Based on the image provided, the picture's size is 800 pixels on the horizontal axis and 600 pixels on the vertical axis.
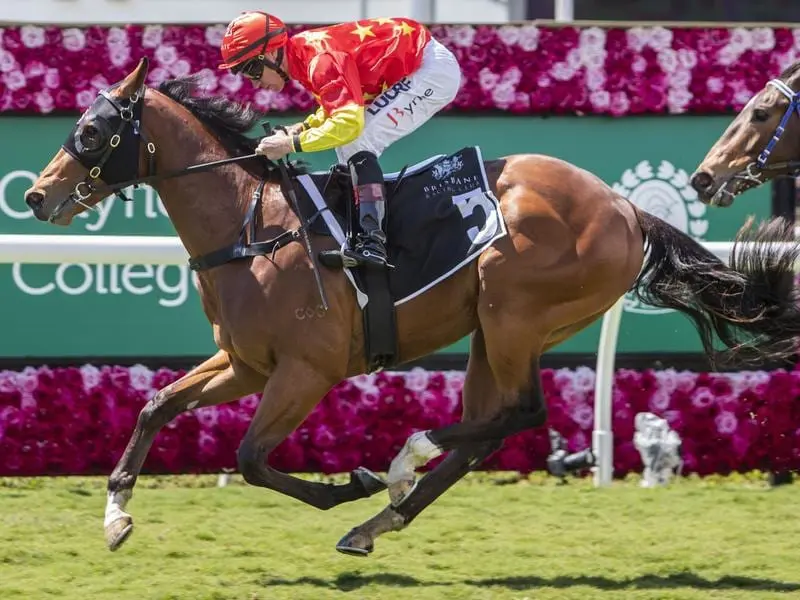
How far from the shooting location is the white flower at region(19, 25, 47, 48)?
6.51 meters

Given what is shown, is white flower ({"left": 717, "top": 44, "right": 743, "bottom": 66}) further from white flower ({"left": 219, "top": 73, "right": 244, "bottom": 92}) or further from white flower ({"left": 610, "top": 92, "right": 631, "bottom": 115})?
white flower ({"left": 219, "top": 73, "right": 244, "bottom": 92})

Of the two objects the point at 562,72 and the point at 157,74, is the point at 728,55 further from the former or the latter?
the point at 157,74

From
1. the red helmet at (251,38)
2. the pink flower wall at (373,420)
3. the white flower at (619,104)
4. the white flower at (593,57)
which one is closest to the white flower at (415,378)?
the pink flower wall at (373,420)

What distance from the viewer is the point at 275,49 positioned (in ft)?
15.1

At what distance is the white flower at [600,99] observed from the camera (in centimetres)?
659

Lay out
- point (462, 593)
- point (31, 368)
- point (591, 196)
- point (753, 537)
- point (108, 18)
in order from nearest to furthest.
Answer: point (462, 593) → point (591, 196) → point (753, 537) → point (31, 368) → point (108, 18)

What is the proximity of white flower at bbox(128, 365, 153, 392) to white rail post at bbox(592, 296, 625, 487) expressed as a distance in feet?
6.59

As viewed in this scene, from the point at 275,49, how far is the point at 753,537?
2.46m

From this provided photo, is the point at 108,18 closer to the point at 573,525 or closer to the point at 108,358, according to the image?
the point at 108,358

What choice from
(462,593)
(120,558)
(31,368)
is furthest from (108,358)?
(462,593)

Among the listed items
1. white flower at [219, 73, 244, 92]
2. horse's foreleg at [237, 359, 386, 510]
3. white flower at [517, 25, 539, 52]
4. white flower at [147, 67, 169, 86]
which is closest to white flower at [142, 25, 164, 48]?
white flower at [147, 67, 169, 86]

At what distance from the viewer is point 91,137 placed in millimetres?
4594

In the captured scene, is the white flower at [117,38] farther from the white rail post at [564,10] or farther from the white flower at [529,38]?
the white rail post at [564,10]

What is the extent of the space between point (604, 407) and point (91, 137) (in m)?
2.69
